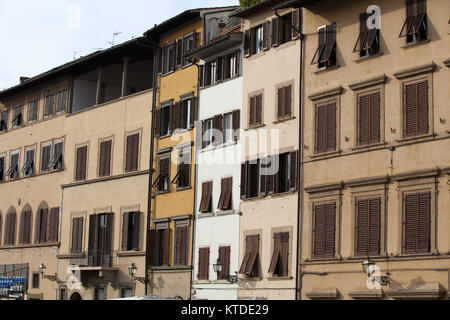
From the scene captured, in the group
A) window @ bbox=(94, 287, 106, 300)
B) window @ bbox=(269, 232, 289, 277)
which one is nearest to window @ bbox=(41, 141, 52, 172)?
window @ bbox=(94, 287, 106, 300)

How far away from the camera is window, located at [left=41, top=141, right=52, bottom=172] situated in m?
55.2

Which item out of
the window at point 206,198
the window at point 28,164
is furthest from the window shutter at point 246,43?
the window at point 28,164

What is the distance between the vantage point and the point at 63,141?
5369 cm

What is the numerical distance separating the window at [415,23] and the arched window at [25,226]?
32.6m

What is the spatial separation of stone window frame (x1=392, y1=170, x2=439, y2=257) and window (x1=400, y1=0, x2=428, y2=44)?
463cm

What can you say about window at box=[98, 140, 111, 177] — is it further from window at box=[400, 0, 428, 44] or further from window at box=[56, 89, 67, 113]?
window at box=[400, 0, 428, 44]

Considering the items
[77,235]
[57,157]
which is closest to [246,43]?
[77,235]

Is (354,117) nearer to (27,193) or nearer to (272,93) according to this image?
(272,93)

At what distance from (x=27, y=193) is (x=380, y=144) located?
32.1 meters

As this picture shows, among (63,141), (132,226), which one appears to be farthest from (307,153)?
(63,141)

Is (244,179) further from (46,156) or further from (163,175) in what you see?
(46,156)

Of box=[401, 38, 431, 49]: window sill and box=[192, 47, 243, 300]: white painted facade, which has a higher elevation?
box=[401, 38, 431, 49]: window sill

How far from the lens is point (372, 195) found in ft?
101

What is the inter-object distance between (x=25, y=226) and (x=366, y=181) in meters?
31.1
